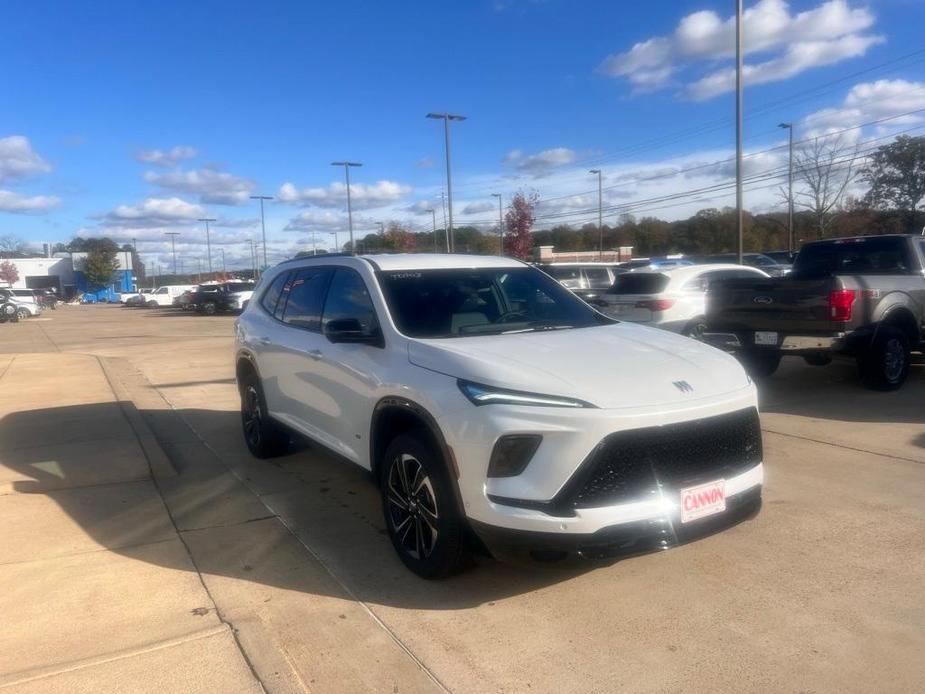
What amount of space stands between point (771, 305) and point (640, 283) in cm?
352

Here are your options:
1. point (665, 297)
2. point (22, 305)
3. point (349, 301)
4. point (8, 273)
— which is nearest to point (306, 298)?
point (349, 301)

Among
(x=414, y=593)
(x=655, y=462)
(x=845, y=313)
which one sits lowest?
(x=414, y=593)

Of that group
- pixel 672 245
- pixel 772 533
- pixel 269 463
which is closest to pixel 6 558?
pixel 269 463

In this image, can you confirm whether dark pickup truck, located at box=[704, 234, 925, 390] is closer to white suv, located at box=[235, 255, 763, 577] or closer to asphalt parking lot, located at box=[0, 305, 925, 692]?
asphalt parking lot, located at box=[0, 305, 925, 692]

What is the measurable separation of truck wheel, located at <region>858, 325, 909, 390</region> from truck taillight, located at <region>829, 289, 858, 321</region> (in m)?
0.62

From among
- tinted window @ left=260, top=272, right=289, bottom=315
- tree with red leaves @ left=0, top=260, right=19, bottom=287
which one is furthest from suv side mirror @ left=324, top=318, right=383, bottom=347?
tree with red leaves @ left=0, top=260, right=19, bottom=287

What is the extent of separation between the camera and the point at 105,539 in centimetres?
485

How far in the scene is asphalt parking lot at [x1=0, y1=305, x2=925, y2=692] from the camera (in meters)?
3.21

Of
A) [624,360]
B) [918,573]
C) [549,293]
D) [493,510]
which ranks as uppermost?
[549,293]

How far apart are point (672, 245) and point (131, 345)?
5548 centimetres

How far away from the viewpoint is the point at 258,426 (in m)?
6.64

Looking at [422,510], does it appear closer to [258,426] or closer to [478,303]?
[478,303]

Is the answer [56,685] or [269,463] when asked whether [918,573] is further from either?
[269,463]

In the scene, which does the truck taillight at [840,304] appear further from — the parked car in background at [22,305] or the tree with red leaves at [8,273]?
the tree with red leaves at [8,273]
